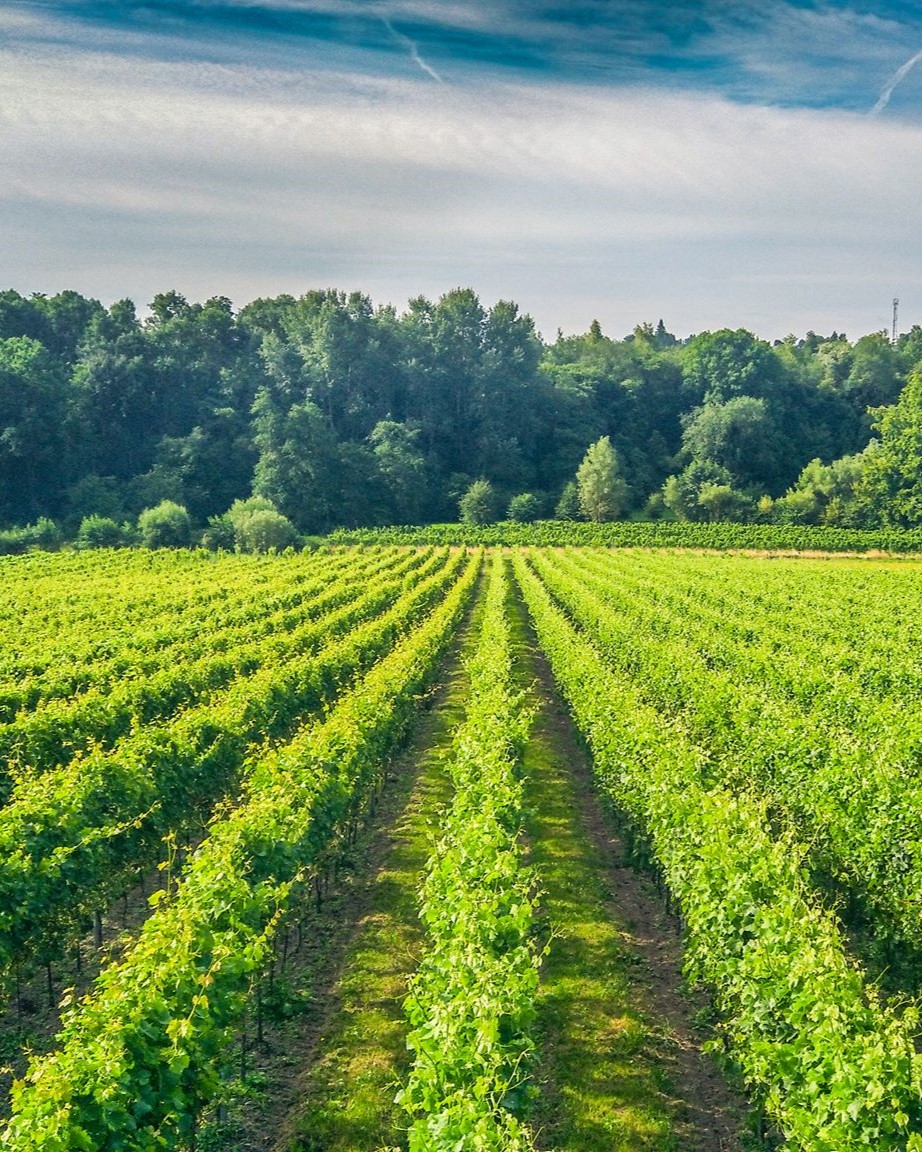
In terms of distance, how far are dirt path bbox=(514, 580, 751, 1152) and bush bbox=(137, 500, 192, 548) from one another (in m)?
62.4

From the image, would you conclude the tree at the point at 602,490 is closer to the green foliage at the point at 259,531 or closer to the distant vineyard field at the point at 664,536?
the distant vineyard field at the point at 664,536

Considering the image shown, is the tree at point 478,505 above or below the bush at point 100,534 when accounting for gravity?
above

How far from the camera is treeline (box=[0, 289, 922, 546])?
3233 inches

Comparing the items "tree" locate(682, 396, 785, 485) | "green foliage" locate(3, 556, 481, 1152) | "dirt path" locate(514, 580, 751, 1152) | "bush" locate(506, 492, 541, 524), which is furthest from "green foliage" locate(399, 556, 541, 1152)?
"tree" locate(682, 396, 785, 485)

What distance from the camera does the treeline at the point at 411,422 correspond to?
82125mm

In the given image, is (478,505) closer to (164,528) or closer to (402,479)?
(402,479)

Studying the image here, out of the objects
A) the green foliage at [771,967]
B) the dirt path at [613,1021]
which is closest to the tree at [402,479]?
the dirt path at [613,1021]

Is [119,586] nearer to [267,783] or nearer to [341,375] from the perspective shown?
[267,783]

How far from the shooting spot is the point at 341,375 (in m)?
99.9

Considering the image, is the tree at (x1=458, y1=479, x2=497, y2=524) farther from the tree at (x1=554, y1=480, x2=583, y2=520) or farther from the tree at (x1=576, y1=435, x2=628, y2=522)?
the tree at (x1=576, y1=435, x2=628, y2=522)

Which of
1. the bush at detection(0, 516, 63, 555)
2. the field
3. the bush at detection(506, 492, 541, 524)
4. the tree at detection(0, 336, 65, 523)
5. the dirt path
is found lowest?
the dirt path

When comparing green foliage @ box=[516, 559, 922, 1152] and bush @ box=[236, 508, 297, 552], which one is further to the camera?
bush @ box=[236, 508, 297, 552]

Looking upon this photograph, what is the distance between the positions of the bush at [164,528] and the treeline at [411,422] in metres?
0.51

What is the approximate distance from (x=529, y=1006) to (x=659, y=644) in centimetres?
1678
